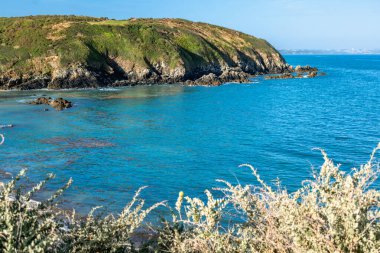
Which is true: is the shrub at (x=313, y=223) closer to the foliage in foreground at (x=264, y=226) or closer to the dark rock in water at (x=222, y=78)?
the foliage in foreground at (x=264, y=226)

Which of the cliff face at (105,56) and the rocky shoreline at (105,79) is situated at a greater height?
the cliff face at (105,56)

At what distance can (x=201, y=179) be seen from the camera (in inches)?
1310

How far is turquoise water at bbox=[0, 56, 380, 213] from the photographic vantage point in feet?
108

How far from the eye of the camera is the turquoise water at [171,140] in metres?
33.0

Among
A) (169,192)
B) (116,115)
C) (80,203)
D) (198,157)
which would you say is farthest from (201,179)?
(116,115)

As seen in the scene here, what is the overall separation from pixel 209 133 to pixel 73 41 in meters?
75.2

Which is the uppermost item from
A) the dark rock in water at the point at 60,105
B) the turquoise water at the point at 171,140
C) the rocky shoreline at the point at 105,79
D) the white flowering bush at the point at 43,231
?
the rocky shoreline at the point at 105,79

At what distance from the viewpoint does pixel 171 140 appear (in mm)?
46969

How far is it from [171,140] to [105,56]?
2886 inches

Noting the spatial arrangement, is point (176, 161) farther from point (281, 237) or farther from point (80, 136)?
point (281, 237)

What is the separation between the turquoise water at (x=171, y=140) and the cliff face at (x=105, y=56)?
560 inches

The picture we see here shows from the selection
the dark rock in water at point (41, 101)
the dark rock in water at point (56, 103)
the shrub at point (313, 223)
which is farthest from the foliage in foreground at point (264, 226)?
the dark rock in water at point (41, 101)

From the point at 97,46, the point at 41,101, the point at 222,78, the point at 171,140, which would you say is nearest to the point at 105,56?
the point at 97,46

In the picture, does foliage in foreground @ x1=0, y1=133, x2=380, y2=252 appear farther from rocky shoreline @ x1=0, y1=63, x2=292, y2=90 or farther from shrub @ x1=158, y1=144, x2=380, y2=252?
rocky shoreline @ x1=0, y1=63, x2=292, y2=90
